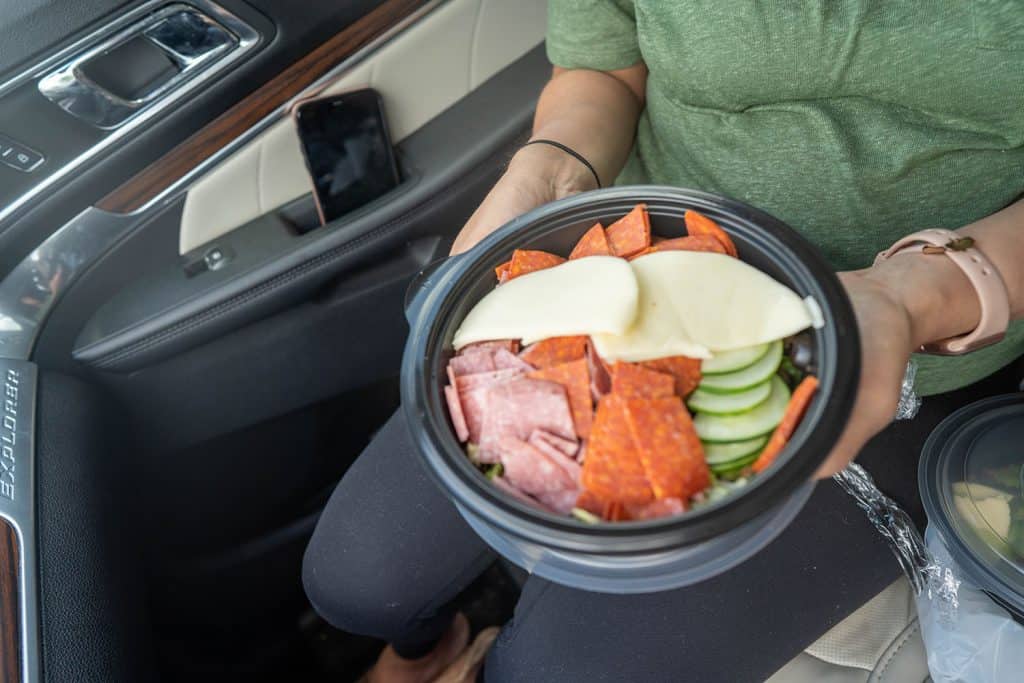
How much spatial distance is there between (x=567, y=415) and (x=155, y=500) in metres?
0.93

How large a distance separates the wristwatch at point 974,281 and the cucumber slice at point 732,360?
0.96 feet

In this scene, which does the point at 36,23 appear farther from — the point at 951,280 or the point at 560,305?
the point at 951,280

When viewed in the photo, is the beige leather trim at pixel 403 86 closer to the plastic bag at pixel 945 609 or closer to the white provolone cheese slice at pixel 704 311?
the white provolone cheese slice at pixel 704 311

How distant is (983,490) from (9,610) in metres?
1.10

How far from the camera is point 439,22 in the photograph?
1.33 metres

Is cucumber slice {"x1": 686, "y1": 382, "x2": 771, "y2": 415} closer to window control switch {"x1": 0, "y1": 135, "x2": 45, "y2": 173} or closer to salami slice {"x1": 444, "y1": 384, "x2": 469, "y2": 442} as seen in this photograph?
salami slice {"x1": 444, "y1": 384, "x2": 469, "y2": 442}

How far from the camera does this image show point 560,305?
0.72 m

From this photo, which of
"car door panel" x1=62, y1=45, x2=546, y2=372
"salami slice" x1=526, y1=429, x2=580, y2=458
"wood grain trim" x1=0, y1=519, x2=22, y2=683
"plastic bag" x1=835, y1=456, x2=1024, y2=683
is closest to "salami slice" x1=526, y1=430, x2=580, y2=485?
"salami slice" x1=526, y1=429, x2=580, y2=458

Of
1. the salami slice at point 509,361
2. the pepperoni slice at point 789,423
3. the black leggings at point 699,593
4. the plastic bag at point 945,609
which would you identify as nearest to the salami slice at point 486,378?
the salami slice at point 509,361

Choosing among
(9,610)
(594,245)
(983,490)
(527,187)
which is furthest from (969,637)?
(9,610)

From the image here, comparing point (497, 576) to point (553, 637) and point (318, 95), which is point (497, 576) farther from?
point (318, 95)

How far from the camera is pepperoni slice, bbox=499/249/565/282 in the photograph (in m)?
0.81

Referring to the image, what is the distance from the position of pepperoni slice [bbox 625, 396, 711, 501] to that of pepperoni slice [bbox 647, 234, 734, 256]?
0.19 metres

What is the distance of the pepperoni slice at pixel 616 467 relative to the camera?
2.10 ft
